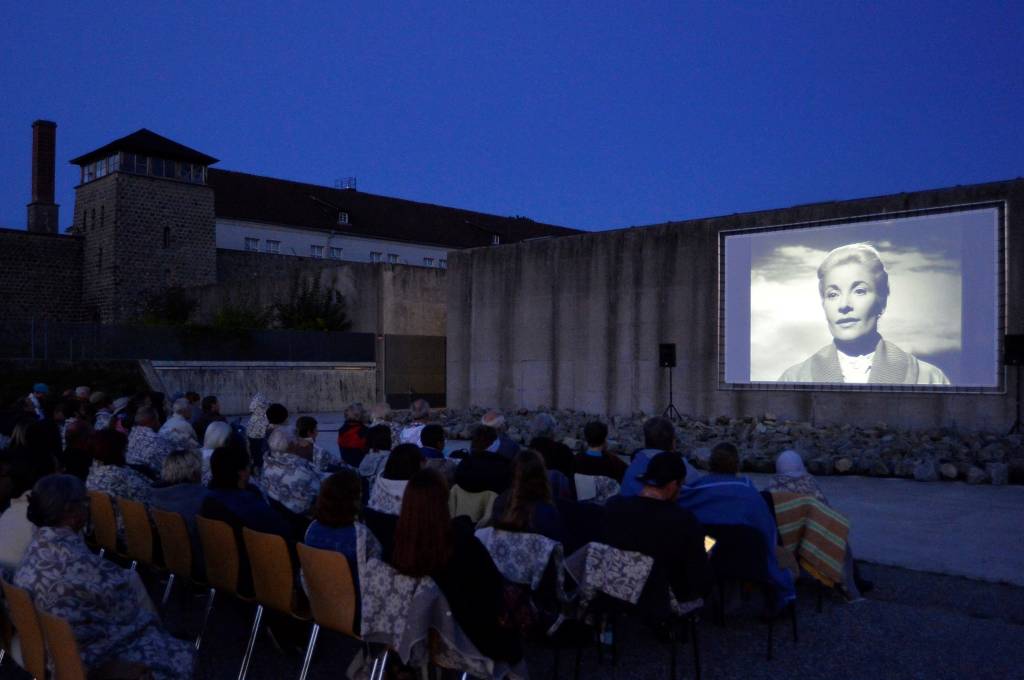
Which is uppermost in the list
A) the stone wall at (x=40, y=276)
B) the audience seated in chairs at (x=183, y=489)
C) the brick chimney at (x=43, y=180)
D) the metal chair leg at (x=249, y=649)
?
the brick chimney at (x=43, y=180)

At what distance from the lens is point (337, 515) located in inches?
143

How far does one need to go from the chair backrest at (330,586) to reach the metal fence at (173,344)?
1808 centimetres

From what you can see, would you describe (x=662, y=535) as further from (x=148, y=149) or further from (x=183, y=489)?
(x=148, y=149)

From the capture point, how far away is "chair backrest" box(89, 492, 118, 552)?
16.0 ft

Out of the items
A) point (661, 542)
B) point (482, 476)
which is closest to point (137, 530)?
point (482, 476)

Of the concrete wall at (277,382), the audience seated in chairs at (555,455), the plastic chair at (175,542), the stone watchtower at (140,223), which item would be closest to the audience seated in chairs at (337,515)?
the plastic chair at (175,542)

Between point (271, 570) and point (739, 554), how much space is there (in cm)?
218

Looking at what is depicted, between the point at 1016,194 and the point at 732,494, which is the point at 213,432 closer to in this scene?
the point at 732,494

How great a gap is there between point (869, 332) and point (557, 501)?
994 centimetres

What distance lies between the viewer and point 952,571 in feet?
18.1

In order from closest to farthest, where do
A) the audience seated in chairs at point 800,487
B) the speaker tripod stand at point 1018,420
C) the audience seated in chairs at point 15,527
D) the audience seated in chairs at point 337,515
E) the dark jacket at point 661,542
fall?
the dark jacket at point 661,542 → the audience seated in chairs at point 337,515 → the audience seated in chairs at point 15,527 → the audience seated in chairs at point 800,487 → the speaker tripod stand at point 1018,420

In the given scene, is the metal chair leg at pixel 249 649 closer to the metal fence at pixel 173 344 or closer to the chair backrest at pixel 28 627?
the chair backrest at pixel 28 627

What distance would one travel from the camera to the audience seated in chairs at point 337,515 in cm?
361

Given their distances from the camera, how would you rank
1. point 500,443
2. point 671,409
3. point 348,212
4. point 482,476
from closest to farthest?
point 482,476 < point 500,443 < point 671,409 < point 348,212
